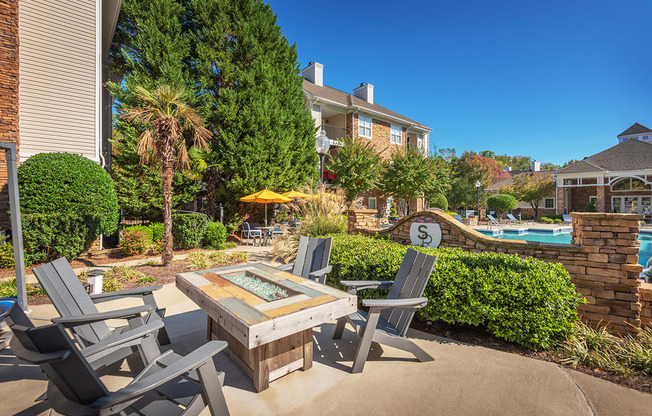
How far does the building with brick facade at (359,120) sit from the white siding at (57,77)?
9683mm

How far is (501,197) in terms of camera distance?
2483 centimetres

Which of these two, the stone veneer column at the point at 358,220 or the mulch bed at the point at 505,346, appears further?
the stone veneer column at the point at 358,220

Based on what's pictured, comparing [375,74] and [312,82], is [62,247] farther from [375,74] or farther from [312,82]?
[375,74]

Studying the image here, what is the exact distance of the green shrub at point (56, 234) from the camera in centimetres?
662

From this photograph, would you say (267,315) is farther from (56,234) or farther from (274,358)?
(56,234)

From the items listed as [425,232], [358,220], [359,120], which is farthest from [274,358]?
[359,120]

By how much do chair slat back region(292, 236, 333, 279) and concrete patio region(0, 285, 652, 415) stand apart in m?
1.20

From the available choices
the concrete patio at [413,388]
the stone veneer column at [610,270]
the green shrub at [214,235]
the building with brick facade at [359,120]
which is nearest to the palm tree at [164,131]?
the green shrub at [214,235]

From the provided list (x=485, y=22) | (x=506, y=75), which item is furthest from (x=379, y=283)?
(x=506, y=75)

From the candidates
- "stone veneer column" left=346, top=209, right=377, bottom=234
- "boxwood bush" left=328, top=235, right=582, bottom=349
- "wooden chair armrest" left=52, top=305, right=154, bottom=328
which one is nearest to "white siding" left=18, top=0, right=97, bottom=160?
"stone veneer column" left=346, top=209, right=377, bottom=234

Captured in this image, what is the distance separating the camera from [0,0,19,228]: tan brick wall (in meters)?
7.42

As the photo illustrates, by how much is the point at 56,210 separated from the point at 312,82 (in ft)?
52.9

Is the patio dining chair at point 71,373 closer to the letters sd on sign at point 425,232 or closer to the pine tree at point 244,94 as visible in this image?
the letters sd on sign at point 425,232

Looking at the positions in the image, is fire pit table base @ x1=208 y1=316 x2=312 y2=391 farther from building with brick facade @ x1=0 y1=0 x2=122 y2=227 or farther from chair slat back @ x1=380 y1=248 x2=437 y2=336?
building with brick facade @ x1=0 y1=0 x2=122 y2=227
